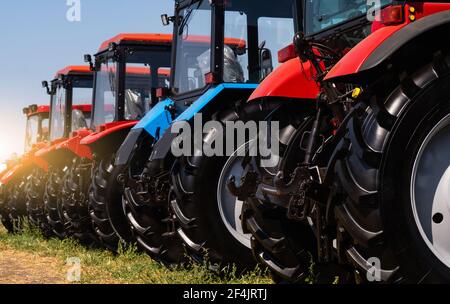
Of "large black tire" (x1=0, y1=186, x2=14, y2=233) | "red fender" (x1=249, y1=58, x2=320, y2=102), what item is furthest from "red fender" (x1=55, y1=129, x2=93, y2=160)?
"red fender" (x1=249, y1=58, x2=320, y2=102)

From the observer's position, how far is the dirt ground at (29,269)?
20.8 ft

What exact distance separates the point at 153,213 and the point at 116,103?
244cm

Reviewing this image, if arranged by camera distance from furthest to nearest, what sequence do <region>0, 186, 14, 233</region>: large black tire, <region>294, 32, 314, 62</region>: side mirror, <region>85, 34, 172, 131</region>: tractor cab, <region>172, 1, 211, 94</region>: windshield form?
1. <region>0, 186, 14, 233</region>: large black tire
2. <region>85, 34, 172, 131</region>: tractor cab
3. <region>172, 1, 211, 94</region>: windshield
4. <region>294, 32, 314, 62</region>: side mirror

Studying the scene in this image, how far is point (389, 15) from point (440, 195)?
0.79m

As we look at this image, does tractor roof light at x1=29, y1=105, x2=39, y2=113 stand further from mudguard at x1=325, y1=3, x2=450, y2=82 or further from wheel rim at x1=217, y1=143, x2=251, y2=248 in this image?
mudguard at x1=325, y1=3, x2=450, y2=82

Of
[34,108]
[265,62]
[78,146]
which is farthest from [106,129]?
[34,108]

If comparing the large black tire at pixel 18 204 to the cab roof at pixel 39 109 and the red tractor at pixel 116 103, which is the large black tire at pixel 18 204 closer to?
the cab roof at pixel 39 109

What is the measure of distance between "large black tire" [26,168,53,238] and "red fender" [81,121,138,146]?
286 cm

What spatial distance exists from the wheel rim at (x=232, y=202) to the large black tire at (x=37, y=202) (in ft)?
19.4

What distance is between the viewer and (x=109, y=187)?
7.32 meters

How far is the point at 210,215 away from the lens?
5.00 m

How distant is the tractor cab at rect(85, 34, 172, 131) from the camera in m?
8.27

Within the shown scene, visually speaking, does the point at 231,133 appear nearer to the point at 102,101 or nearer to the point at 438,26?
the point at 438,26

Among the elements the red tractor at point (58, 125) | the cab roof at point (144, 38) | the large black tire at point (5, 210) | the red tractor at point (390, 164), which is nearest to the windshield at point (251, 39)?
the red tractor at point (390, 164)
